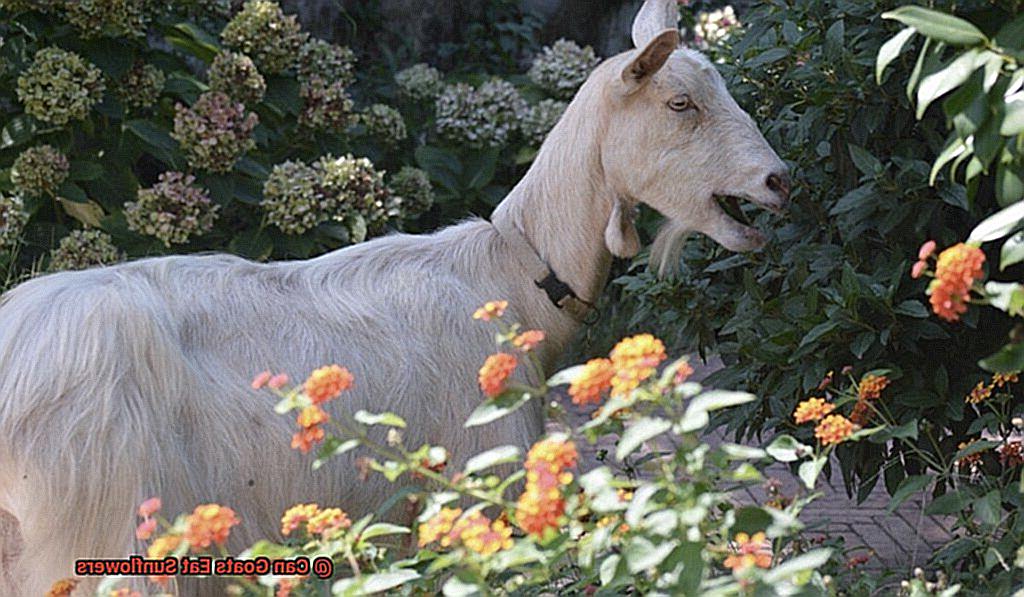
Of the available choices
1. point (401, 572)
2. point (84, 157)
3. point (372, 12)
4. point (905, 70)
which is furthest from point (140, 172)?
point (401, 572)

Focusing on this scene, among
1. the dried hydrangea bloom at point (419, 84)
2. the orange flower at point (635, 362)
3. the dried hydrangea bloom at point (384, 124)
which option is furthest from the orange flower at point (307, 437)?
the dried hydrangea bloom at point (419, 84)

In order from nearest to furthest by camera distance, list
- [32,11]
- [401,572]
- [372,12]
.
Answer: [401,572], [32,11], [372,12]

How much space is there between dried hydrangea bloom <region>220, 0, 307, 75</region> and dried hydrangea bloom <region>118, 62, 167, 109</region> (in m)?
0.40

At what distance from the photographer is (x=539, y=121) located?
321 inches

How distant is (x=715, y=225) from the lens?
11.8 feet

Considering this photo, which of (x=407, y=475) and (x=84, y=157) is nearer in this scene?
(x=407, y=475)

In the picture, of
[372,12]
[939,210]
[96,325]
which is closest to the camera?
[96,325]

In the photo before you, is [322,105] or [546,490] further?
[322,105]

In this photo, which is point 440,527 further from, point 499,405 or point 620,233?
point 620,233

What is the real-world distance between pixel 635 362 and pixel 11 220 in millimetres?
4406

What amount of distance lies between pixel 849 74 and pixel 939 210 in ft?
1.40

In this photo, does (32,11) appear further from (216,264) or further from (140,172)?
(216,264)

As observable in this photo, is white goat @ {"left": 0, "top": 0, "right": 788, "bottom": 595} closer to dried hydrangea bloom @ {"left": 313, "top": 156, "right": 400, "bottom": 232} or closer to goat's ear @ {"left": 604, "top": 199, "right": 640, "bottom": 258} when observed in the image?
goat's ear @ {"left": 604, "top": 199, "right": 640, "bottom": 258}

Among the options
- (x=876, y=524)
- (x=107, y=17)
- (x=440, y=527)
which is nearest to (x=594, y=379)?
(x=440, y=527)
